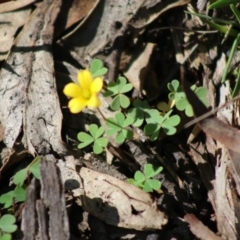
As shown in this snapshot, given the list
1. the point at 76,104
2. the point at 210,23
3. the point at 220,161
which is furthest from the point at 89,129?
the point at 210,23

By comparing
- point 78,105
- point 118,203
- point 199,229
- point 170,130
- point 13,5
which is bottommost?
point 199,229

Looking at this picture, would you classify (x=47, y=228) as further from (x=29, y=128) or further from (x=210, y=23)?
(x=210, y=23)

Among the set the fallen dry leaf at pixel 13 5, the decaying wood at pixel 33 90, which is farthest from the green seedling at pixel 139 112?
the fallen dry leaf at pixel 13 5

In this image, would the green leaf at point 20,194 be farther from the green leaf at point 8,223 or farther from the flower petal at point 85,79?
the flower petal at point 85,79

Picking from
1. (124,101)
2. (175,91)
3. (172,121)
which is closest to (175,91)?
(175,91)

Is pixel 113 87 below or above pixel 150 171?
above

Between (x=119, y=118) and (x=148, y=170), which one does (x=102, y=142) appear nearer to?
(x=119, y=118)
